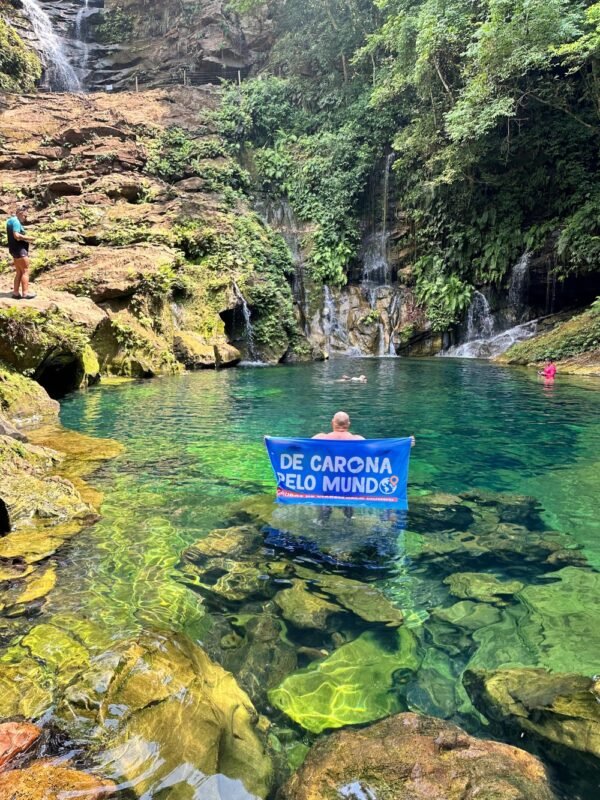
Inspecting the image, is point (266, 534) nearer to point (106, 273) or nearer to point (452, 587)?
point (452, 587)


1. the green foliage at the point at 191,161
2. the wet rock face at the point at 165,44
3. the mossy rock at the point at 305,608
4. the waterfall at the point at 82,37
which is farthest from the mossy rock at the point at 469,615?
the waterfall at the point at 82,37

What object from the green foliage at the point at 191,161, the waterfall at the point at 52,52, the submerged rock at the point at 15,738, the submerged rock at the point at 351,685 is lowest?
the submerged rock at the point at 351,685

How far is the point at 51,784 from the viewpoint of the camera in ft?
7.48

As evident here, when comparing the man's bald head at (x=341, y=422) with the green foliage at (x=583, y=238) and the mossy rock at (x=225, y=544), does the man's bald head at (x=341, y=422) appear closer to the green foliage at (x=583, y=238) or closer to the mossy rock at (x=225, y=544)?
the mossy rock at (x=225, y=544)

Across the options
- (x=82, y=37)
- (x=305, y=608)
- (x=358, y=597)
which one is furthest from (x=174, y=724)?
(x=82, y=37)

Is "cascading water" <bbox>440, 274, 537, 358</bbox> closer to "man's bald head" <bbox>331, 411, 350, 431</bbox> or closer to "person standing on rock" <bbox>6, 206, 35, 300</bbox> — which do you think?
"person standing on rock" <bbox>6, 206, 35, 300</bbox>

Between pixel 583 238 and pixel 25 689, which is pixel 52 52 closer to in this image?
pixel 583 238

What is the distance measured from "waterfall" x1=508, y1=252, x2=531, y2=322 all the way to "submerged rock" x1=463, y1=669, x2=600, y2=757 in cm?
2585

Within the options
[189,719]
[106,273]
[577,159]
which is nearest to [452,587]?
[189,719]

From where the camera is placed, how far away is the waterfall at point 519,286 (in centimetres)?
2578

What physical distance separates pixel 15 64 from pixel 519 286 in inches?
1419

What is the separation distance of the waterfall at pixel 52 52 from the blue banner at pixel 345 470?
4392 cm

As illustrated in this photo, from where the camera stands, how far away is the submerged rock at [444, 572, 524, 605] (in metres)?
4.29

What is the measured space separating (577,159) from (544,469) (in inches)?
909
